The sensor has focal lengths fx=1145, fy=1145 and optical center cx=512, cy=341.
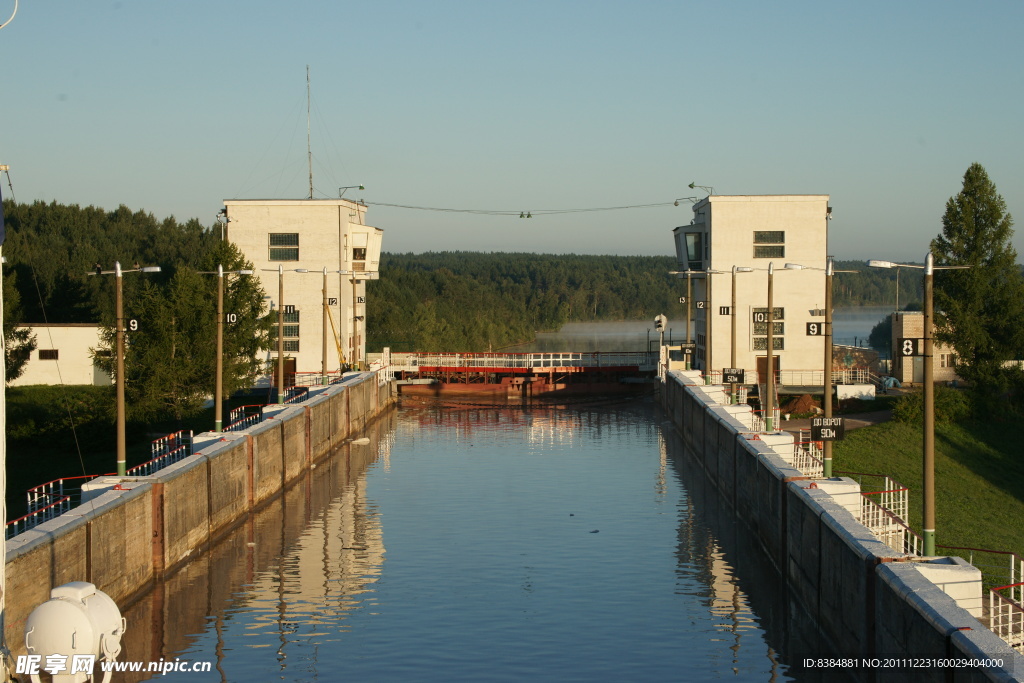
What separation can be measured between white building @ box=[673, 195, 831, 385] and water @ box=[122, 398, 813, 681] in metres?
20.6

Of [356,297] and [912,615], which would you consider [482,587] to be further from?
[356,297]

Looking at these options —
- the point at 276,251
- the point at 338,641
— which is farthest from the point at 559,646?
the point at 276,251

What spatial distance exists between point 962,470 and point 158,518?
25.4 meters

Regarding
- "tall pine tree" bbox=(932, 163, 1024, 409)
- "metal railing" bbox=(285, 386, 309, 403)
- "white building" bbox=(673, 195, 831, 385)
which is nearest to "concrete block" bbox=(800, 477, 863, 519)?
"tall pine tree" bbox=(932, 163, 1024, 409)

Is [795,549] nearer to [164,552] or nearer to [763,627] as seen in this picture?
[763,627]

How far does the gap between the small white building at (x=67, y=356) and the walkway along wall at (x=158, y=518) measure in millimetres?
23494

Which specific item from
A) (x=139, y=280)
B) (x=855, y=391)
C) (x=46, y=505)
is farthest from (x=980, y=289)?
(x=139, y=280)

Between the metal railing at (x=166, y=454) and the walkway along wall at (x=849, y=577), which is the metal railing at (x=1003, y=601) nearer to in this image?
the walkway along wall at (x=849, y=577)

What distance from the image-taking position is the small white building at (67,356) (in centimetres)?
6225

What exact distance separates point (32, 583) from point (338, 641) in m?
5.60

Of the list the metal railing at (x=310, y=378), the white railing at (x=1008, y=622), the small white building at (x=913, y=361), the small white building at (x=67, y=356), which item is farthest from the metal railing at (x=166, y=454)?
the small white building at (x=913, y=361)

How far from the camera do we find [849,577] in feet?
63.0

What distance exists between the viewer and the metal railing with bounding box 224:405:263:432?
129ft

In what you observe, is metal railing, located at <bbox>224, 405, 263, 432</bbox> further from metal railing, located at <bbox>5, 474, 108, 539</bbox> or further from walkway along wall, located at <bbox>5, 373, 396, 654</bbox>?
metal railing, located at <bbox>5, 474, 108, 539</bbox>
